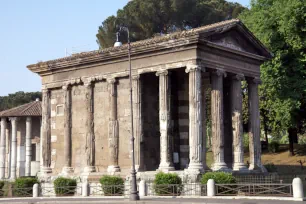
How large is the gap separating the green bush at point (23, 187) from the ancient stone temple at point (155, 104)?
210 centimetres

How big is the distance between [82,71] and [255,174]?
11.7m

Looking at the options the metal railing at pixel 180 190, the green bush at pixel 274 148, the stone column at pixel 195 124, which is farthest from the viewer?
the green bush at pixel 274 148

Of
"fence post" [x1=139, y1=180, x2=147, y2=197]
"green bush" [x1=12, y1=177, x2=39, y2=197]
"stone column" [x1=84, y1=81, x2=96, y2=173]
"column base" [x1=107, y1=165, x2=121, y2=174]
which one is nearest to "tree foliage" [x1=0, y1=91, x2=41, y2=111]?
"stone column" [x1=84, y1=81, x2=96, y2=173]

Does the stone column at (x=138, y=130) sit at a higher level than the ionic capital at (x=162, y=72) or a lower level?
lower

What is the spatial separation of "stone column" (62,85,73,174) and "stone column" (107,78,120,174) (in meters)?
3.20

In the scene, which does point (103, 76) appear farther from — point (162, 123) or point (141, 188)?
point (141, 188)

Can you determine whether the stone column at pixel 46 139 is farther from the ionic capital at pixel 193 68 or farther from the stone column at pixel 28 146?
the ionic capital at pixel 193 68

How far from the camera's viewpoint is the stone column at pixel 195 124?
25453 mm

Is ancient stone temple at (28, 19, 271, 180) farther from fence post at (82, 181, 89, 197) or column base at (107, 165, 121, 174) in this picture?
fence post at (82, 181, 89, 197)

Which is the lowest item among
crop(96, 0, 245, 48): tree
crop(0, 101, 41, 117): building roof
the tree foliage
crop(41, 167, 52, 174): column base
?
crop(41, 167, 52, 174): column base

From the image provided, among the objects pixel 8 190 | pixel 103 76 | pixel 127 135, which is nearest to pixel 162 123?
pixel 127 135

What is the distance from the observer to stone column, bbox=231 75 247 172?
92.9 feet

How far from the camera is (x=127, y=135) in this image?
2886cm

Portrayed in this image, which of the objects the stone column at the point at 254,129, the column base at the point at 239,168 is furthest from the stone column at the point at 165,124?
the stone column at the point at 254,129
